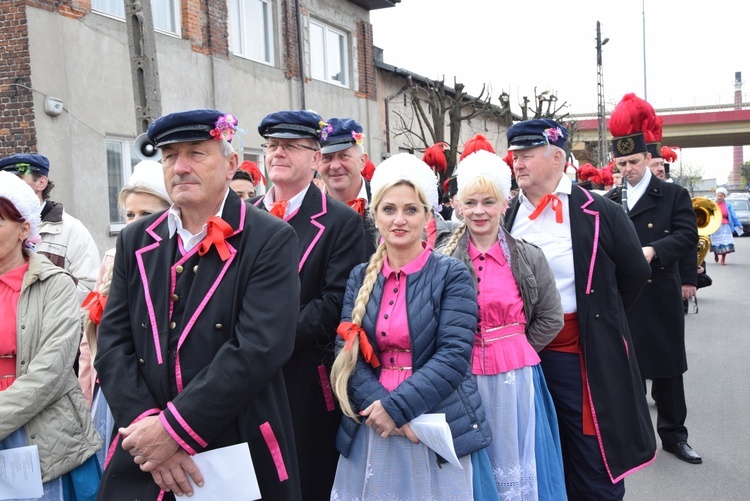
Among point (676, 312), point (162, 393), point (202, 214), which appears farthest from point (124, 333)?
point (676, 312)

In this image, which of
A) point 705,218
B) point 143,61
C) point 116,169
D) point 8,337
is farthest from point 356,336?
point 116,169

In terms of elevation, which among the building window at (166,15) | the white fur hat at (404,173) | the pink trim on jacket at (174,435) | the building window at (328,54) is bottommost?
the pink trim on jacket at (174,435)

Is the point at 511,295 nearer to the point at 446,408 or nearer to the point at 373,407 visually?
the point at 446,408

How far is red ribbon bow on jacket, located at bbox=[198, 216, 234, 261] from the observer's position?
2.48m

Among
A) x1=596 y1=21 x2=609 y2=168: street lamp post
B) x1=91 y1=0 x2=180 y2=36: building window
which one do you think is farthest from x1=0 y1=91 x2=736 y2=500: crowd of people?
x1=596 y1=21 x2=609 y2=168: street lamp post

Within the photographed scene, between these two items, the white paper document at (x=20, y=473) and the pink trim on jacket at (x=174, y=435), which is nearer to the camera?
the pink trim on jacket at (x=174, y=435)

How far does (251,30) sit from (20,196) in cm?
1280

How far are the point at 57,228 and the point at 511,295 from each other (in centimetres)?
322

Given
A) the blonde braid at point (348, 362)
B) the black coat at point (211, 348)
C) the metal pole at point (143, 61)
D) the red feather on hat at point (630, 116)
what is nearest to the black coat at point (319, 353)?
the blonde braid at point (348, 362)

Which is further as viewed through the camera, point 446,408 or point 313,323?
point 313,323

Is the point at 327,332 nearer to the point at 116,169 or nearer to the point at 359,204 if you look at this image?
the point at 359,204

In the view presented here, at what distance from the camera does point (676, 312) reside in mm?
5418

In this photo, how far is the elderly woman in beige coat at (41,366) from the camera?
9.75 ft

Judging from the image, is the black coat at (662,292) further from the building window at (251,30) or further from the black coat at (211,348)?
the building window at (251,30)
